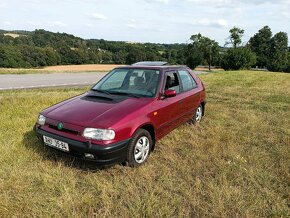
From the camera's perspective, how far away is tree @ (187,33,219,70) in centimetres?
6269

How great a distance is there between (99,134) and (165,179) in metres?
1.11

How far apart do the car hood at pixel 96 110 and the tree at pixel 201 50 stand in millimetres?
60371

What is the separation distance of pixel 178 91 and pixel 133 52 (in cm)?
5786

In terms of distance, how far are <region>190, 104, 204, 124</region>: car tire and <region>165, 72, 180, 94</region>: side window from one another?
1258 millimetres

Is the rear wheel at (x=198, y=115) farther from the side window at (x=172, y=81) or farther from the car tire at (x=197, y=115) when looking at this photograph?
the side window at (x=172, y=81)

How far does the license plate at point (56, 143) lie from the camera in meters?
3.65

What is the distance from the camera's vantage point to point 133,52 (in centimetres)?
6150

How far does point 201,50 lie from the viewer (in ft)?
224

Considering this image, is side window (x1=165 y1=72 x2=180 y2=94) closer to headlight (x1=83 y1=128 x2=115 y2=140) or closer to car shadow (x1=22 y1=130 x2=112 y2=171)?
headlight (x1=83 y1=128 x2=115 y2=140)

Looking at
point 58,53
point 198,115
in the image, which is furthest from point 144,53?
point 198,115

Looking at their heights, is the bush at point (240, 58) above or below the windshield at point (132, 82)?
above

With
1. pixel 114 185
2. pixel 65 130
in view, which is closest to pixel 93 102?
pixel 65 130

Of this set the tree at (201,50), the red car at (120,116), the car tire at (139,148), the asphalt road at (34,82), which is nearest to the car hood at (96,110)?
the red car at (120,116)

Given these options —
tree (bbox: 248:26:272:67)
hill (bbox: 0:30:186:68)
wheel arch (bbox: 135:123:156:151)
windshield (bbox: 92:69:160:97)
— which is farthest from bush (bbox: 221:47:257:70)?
wheel arch (bbox: 135:123:156:151)
